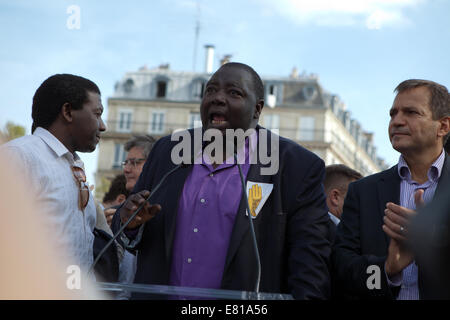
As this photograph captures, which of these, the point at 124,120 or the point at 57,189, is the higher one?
the point at 124,120

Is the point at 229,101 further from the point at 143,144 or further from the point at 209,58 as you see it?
the point at 209,58

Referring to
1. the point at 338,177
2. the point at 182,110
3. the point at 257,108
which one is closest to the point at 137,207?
the point at 257,108

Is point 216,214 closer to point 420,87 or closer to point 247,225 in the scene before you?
point 247,225

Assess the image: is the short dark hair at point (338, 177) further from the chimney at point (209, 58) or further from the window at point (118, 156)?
the chimney at point (209, 58)

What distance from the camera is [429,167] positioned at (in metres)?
3.45

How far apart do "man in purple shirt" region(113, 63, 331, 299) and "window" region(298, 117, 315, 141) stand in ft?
172

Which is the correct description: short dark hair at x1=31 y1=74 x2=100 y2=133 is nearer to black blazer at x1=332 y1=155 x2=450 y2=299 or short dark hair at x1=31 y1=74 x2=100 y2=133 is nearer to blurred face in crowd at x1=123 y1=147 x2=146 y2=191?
black blazer at x1=332 y1=155 x2=450 y2=299

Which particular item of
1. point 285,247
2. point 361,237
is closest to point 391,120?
point 361,237

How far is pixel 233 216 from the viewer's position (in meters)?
2.96

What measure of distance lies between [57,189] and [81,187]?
25cm

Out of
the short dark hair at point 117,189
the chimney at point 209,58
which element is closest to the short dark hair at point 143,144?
the short dark hair at point 117,189

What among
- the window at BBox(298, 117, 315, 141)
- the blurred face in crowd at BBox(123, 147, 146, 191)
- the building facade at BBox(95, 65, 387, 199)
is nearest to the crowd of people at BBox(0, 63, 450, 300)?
the blurred face in crowd at BBox(123, 147, 146, 191)

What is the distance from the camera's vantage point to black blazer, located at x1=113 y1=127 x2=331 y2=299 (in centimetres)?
283
